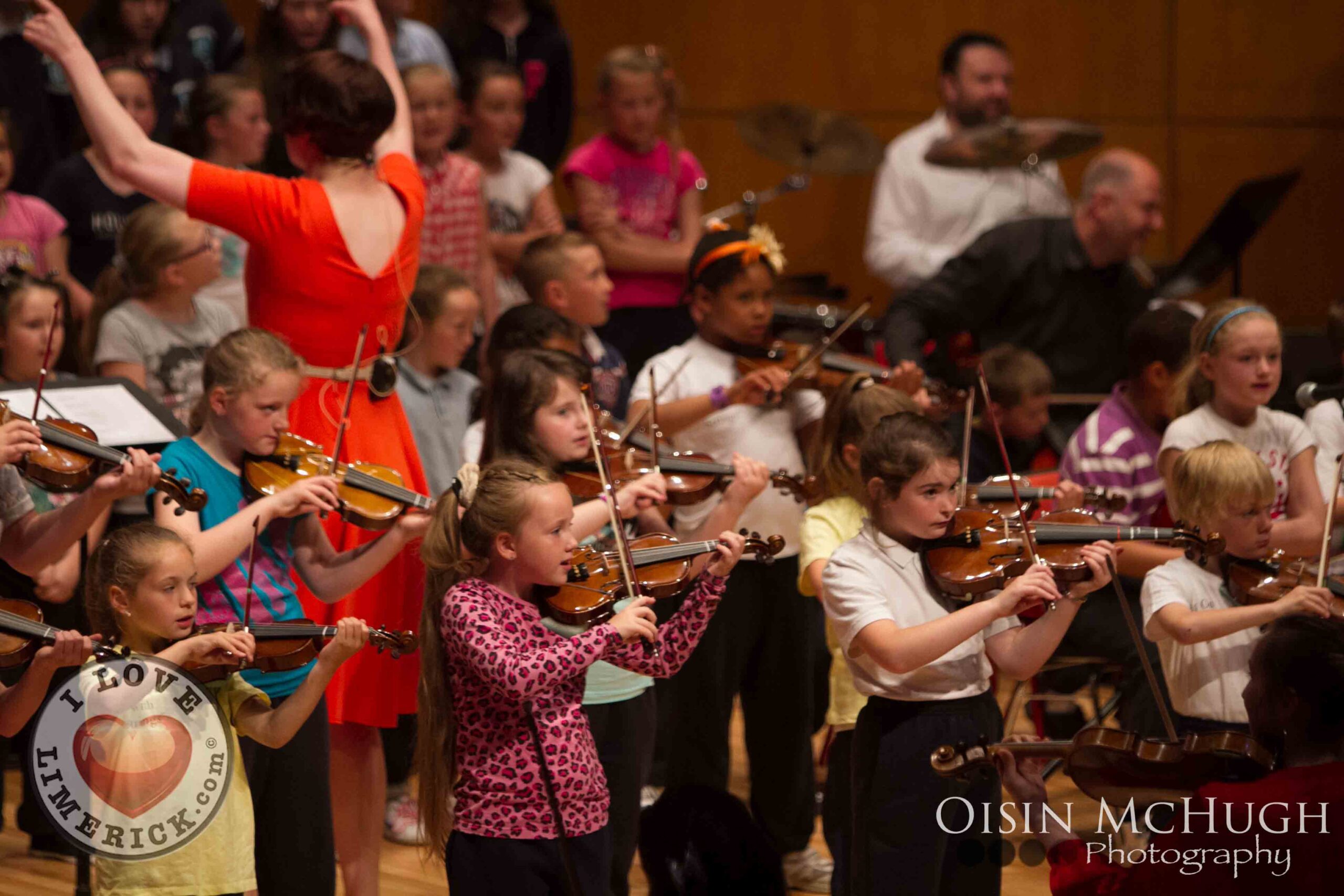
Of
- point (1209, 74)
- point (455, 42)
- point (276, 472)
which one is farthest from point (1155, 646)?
point (1209, 74)

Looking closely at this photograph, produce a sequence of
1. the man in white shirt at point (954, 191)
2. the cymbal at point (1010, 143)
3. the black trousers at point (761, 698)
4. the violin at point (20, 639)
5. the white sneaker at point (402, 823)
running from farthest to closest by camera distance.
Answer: the man in white shirt at point (954, 191) → the cymbal at point (1010, 143) → the white sneaker at point (402, 823) → the black trousers at point (761, 698) → the violin at point (20, 639)

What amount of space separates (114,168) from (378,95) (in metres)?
0.51

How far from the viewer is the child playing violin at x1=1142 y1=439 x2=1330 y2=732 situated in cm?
300

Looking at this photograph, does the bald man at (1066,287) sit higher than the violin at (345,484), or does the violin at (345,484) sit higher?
the bald man at (1066,287)

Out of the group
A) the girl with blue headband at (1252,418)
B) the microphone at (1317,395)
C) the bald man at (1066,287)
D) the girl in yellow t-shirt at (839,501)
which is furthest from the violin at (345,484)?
the bald man at (1066,287)

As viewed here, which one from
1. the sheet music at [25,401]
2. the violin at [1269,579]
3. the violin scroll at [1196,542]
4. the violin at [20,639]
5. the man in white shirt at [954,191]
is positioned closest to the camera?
the violin at [20,639]

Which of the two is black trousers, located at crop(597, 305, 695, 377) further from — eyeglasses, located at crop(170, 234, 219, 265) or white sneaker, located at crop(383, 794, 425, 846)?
white sneaker, located at crop(383, 794, 425, 846)

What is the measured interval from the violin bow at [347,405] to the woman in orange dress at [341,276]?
0.06 feet

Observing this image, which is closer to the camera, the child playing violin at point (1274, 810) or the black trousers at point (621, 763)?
the child playing violin at point (1274, 810)

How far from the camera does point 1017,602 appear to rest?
8.08 feet

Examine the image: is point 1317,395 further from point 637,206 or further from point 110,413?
point 110,413

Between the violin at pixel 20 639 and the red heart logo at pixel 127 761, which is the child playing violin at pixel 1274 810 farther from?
the violin at pixel 20 639

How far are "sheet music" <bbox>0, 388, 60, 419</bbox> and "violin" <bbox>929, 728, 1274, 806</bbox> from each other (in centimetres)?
188

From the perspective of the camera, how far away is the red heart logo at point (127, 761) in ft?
8.09
